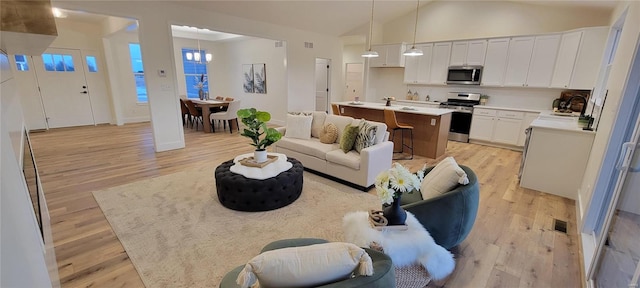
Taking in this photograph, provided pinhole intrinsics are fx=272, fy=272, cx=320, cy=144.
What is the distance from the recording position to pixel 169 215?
2.87 meters

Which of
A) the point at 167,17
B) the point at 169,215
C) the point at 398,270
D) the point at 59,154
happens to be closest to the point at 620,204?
the point at 398,270

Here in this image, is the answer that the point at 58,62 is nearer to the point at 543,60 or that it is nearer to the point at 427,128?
the point at 427,128

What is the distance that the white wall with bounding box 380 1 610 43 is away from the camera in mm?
5445

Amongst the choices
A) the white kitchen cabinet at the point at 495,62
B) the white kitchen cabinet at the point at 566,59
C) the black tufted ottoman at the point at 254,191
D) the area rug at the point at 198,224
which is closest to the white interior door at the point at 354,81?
the white kitchen cabinet at the point at 495,62

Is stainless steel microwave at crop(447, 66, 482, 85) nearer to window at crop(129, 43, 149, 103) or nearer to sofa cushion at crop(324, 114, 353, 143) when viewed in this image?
sofa cushion at crop(324, 114, 353, 143)

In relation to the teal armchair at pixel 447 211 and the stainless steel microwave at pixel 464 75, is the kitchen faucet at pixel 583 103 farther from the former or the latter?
the teal armchair at pixel 447 211

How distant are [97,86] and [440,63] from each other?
30.3 feet

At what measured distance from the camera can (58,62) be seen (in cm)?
690

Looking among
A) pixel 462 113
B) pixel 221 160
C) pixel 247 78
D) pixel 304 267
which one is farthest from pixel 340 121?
pixel 247 78

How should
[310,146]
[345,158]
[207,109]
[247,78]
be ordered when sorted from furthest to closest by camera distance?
[247,78]
[207,109]
[310,146]
[345,158]

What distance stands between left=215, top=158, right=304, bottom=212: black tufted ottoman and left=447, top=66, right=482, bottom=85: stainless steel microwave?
210 inches

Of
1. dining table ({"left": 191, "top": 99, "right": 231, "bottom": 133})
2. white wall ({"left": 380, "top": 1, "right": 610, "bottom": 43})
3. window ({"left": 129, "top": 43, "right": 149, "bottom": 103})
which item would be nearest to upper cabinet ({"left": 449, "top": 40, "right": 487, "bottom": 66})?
white wall ({"left": 380, "top": 1, "right": 610, "bottom": 43})

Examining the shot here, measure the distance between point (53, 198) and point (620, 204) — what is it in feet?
17.7

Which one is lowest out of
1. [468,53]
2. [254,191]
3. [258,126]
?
[254,191]
